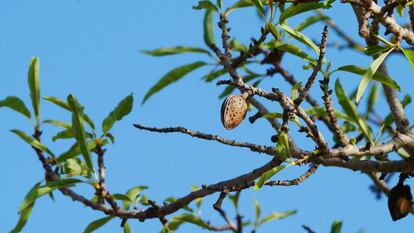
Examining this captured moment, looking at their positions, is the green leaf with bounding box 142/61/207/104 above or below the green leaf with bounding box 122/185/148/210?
above

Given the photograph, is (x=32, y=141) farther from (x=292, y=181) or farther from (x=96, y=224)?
(x=292, y=181)

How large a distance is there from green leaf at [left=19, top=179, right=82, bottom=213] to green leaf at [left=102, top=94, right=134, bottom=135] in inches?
16.8

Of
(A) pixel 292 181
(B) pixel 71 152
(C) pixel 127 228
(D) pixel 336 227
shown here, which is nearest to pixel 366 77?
(A) pixel 292 181

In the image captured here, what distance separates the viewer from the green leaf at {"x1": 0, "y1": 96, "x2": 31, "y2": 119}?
4.00 m

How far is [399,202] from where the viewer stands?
9.86 feet

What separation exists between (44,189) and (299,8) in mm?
1355

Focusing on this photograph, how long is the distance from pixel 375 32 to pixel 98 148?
1.58m

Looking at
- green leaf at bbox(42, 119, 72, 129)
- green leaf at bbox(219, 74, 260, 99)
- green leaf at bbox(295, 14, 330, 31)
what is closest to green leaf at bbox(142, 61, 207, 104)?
green leaf at bbox(219, 74, 260, 99)

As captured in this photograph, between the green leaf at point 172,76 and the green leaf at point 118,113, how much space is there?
0.08 metres

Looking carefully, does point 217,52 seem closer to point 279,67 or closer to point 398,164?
point 279,67

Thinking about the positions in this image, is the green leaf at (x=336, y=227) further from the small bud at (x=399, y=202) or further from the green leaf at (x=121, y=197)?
the green leaf at (x=121, y=197)

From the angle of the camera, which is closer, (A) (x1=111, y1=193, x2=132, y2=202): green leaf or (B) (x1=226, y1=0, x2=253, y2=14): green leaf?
(A) (x1=111, y1=193, x2=132, y2=202): green leaf

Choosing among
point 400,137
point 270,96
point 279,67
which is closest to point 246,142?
point 270,96

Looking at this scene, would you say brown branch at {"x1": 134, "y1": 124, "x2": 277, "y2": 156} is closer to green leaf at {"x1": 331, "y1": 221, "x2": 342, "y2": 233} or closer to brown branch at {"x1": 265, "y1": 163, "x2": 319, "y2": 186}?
brown branch at {"x1": 265, "y1": 163, "x2": 319, "y2": 186}
